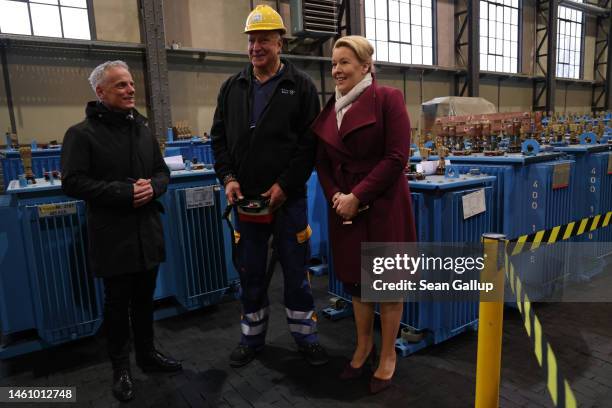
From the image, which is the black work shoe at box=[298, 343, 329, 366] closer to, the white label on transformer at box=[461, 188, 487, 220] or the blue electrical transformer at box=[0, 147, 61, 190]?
the white label on transformer at box=[461, 188, 487, 220]

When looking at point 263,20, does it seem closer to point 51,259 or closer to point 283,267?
point 283,267

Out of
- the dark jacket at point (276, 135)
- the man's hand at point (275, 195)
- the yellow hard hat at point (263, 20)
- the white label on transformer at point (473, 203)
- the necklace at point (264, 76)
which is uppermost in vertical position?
the yellow hard hat at point (263, 20)

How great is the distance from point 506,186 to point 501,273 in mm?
1411

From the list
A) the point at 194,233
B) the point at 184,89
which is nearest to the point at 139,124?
the point at 194,233

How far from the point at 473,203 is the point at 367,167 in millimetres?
823

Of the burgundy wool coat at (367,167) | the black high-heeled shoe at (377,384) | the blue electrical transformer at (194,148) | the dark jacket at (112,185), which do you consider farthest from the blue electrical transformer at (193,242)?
the blue electrical transformer at (194,148)

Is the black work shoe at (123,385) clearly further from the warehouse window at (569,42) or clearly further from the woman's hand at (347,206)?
the warehouse window at (569,42)

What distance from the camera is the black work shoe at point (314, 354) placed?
85.2 inches

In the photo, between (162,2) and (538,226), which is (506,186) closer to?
(538,226)

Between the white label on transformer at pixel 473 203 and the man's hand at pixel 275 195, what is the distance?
965mm

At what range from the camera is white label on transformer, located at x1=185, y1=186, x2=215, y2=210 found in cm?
265

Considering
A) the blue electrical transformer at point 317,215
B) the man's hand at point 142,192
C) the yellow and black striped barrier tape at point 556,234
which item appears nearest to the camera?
the man's hand at point 142,192

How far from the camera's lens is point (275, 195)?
6.32 feet

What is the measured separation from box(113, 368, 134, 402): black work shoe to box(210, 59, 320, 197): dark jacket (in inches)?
39.9
